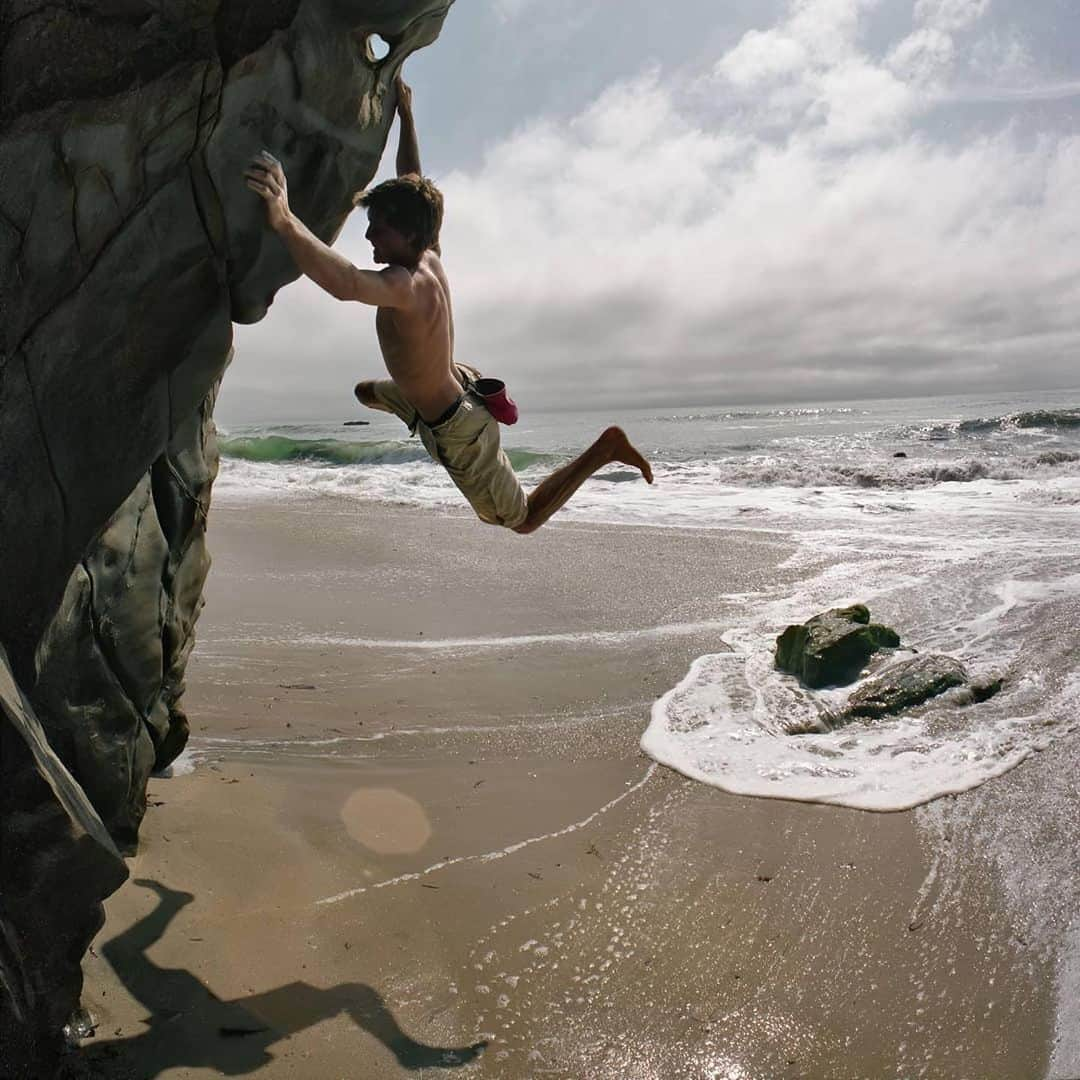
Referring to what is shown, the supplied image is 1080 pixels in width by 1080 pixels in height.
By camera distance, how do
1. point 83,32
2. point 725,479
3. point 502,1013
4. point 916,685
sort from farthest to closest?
point 725,479 < point 916,685 < point 502,1013 < point 83,32

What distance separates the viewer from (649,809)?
492 centimetres

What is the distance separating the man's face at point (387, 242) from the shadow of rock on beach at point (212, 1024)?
9.32 feet

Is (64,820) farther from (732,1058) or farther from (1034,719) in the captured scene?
(1034,719)

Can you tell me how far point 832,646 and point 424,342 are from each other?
162 inches

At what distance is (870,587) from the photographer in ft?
31.8

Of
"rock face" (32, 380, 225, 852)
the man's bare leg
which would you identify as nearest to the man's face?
"rock face" (32, 380, 225, 852)

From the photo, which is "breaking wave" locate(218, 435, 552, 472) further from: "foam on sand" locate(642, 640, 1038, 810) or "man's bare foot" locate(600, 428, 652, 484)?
"man's bare foot" locate(600, 428, 652, 484)

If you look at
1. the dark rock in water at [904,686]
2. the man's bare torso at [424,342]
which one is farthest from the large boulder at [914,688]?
the man's bare torso at [424,342]

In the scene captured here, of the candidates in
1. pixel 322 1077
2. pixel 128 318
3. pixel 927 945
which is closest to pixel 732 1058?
pixel 927 945

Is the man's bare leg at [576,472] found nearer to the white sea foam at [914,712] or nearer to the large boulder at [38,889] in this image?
the white sea foam at [914,712]

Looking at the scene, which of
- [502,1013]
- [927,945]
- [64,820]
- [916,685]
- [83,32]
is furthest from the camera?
[916,685]

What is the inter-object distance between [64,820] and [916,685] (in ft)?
17.4

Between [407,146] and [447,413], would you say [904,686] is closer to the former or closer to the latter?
[447,413]

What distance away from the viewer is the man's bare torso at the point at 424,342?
376cm
